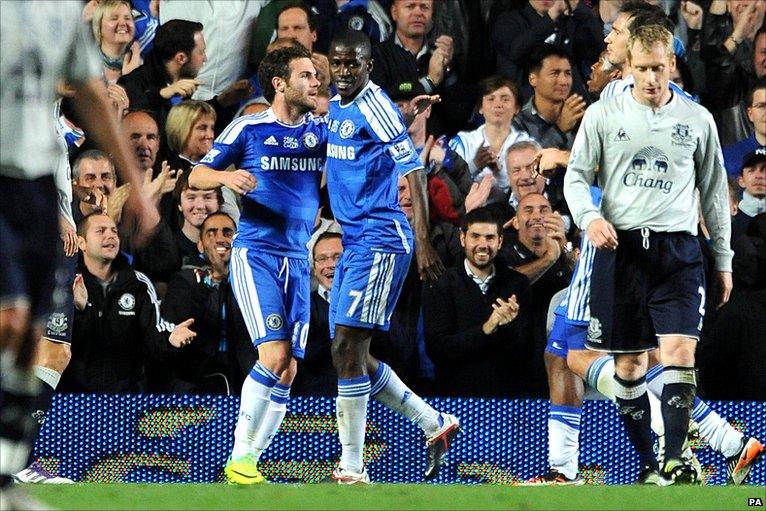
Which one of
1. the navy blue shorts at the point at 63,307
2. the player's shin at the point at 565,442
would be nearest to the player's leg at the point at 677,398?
the player's shin at the point at 565,442

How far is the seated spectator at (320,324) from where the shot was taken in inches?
382

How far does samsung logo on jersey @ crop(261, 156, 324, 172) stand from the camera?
8508 mm

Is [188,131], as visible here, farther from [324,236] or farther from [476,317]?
[476,317]

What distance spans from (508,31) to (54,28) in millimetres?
6484

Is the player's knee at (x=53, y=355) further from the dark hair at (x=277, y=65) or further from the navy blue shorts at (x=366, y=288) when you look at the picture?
the dark hair at (x=277, y=65)

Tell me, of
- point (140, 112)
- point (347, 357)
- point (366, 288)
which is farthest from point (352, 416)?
point (140, 112)

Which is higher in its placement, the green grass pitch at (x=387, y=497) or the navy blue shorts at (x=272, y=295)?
the navy blue shorts at (x=272, y=295)

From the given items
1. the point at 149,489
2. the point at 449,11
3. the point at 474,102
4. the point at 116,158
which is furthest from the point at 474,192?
the point at 116,158

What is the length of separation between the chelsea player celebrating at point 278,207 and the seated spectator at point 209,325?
46.2 inches

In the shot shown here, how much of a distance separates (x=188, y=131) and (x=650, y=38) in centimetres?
387

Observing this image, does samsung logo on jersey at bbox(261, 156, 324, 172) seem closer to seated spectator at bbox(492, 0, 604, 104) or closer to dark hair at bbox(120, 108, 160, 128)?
dark hair at bbox(120, 108, 160, 128)

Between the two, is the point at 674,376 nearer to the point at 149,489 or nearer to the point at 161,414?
the point at 149,489

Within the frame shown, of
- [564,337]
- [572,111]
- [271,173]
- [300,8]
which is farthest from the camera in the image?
[572,111]

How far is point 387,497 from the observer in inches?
254
